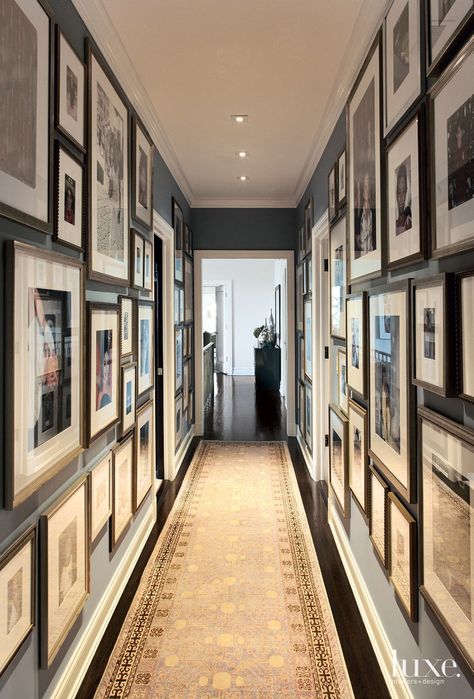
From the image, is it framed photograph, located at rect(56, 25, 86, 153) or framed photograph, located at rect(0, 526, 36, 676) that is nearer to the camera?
framed photograph, located at rect(0, 526, 36, 676)

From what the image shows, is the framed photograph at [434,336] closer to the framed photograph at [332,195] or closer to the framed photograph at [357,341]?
the framed photograph at [357,341]

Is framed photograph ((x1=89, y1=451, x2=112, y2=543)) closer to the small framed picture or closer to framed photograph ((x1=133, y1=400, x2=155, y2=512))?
framed photograph ((x1=133, y1=400, x2=155, y2=512))

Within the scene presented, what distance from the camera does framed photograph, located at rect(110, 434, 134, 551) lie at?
2.11 metres

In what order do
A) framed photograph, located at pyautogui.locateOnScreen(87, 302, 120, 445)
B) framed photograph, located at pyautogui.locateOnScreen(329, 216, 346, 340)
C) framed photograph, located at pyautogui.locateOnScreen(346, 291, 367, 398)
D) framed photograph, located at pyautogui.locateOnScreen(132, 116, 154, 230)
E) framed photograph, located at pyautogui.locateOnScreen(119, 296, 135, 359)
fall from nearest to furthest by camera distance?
framed photograph, located at pyautogui.locateOnScreen(87, 302, 120, 445) < framed photograph, located at pyautogui.locateOnScreen(346, 291, 367, 398) < framed photograph, located at pyautogui.locateOnScreen(119, 296, 135, 359) < framed photograph, located at pyautogui.locateOnScreen(132, 116, 154, 230) < framed photograph, located at pyautogui.locateOnScreen(329, 216, 346, 340)

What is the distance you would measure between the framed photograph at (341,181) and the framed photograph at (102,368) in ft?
4.65

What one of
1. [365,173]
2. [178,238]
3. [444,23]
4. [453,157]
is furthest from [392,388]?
[178,238]

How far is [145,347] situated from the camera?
2748 millimetres

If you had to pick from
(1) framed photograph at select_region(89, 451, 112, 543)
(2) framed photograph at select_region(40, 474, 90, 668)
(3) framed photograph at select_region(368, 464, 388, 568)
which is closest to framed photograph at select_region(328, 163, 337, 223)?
(3) framed photograph at select_region(368, 464, 388, 568)

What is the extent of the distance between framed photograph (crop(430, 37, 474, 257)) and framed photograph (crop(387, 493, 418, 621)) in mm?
882

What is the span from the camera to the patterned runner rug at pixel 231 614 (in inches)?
63.8

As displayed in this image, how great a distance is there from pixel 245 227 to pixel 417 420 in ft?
13.0

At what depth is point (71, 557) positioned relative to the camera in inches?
61.9

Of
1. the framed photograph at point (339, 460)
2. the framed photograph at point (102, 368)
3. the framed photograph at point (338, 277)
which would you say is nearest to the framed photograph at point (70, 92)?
the framed photograph at point (102, 368)

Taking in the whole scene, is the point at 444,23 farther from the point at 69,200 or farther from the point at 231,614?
the point at 231,614
